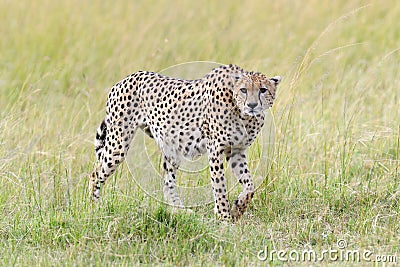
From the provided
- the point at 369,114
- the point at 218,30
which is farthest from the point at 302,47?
the point at 369,114

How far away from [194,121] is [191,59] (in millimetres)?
3705

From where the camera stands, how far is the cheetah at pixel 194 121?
5.55m

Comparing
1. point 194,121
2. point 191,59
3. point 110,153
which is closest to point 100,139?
point 110,153

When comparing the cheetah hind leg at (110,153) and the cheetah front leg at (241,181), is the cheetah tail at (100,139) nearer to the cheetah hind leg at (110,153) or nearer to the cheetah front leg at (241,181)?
the cheetah hind leg at (110,153)

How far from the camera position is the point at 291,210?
598 cm

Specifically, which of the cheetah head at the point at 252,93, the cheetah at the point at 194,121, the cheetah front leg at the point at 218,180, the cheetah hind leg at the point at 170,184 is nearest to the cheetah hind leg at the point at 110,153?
the cheetah at the point at 194,121

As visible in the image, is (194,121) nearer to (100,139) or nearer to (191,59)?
(100,139)

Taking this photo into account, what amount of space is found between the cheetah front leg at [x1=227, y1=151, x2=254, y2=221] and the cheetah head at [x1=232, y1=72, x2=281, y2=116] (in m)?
0.47

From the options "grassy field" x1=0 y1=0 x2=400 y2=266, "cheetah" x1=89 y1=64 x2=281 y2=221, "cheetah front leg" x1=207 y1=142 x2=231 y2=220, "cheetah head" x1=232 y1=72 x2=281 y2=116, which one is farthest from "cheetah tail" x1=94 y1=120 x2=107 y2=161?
"cheetah head" x1=232 y1=72 x2=281 y2=116

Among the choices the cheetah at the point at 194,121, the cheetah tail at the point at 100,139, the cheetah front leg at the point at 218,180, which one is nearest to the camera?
the cheetah at the point at 194,121

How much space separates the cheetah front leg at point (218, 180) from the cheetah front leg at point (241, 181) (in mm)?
61

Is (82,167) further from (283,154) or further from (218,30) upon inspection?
(218,30)

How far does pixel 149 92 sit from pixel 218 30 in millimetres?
3958

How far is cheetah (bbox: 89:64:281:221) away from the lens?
18.2 ft
